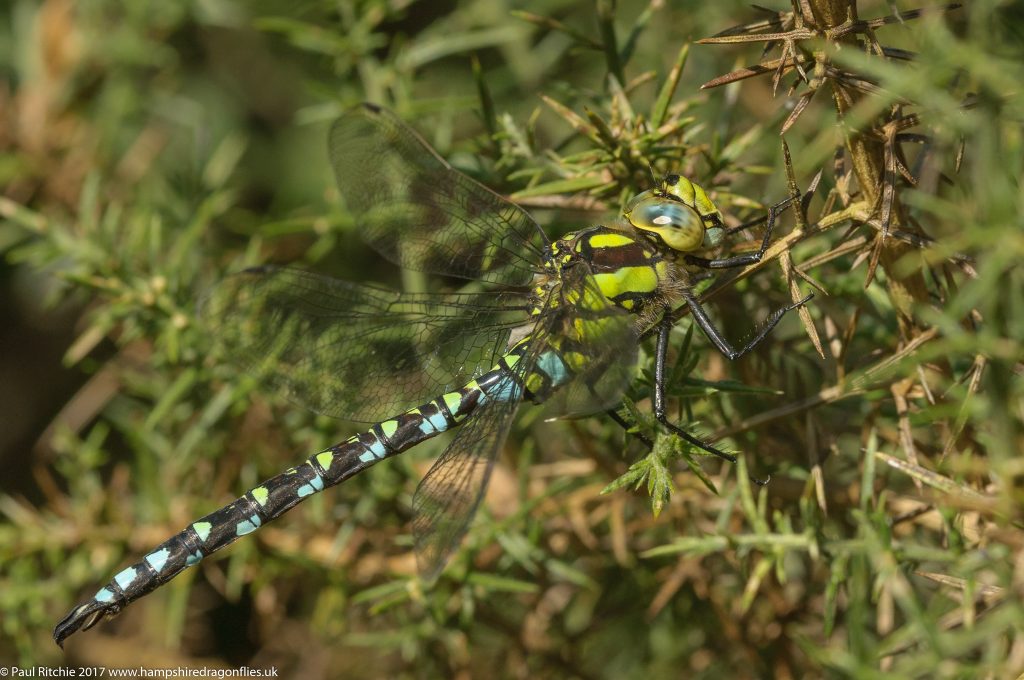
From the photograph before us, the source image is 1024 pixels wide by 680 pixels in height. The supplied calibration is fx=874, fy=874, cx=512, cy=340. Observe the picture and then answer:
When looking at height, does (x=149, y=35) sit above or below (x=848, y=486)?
above

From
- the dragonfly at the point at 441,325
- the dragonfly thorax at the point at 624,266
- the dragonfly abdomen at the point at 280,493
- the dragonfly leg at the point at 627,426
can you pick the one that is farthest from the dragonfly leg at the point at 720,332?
the dragonfly abdomen at the point at 280,493

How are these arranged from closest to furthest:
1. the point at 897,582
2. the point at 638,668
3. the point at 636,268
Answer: the point at 897,582, the point at 636,268, the point at 638,668

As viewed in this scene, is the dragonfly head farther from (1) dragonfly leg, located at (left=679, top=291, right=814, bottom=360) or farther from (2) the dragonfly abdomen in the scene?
(2) the dragonfly abdomen

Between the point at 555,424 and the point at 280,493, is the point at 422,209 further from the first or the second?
the point at 280,493

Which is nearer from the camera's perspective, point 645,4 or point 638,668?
point 638,668

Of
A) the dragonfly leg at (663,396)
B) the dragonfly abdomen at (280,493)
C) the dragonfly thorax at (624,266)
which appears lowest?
the dragonfly abdomen at (280,493)

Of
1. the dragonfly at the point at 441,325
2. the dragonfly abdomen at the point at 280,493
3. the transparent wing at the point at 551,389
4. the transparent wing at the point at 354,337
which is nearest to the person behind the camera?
the transparent wing at the point at 551,389

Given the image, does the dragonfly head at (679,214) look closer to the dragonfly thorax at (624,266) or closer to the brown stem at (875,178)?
the dragonfly thorax at (624,266)

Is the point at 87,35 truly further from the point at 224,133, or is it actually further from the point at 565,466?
the point at 565,466

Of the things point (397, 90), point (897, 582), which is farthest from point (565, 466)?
point (397, 90)
